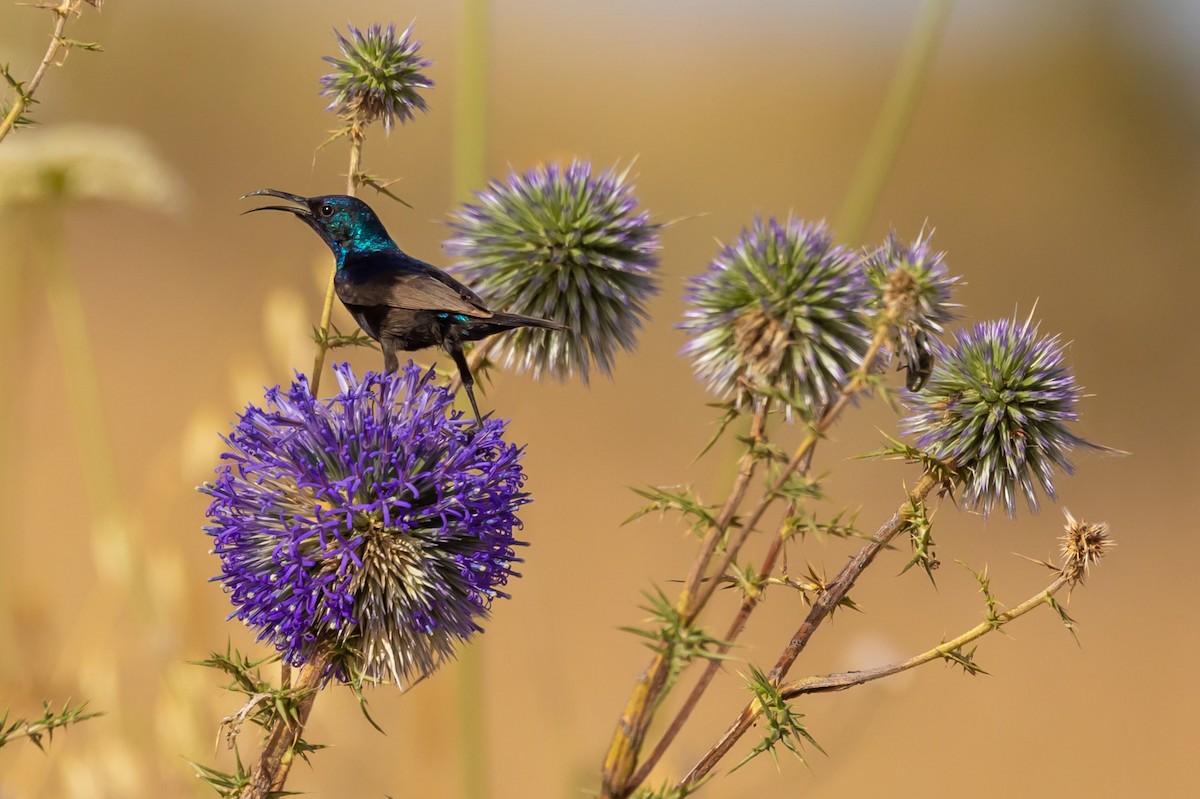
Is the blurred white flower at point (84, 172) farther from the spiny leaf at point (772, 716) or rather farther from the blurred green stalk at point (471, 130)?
the spiny leaf at point (772, 716)

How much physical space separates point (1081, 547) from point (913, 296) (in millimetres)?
640

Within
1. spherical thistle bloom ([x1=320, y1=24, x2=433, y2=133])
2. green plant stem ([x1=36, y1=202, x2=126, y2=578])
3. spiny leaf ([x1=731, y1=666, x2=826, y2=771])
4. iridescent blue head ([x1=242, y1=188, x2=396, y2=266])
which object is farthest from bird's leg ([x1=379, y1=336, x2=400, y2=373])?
green plant stem ([x1=36, y1=202, x2=126, y2=578])

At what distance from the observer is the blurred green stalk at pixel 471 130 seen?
10.1 ft

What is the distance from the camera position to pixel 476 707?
137 inches

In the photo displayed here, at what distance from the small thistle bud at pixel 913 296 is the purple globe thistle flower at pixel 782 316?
0.06 meters

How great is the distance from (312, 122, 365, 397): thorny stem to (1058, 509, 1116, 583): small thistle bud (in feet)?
4.89

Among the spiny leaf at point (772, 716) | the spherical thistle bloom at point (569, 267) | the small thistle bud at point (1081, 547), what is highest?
the spherical thistle bloom at point (569, 267)

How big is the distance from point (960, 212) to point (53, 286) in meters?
16.4

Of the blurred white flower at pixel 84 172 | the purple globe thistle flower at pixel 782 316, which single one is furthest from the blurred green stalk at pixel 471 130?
the blurred white flower at pixel 84 172

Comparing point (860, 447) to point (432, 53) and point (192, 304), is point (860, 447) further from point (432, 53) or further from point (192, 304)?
point (432, 53)

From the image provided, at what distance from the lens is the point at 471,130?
3.15 m

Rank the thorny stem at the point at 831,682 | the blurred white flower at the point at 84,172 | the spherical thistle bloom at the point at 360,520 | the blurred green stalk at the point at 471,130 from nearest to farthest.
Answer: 1. the thorny stem at the point at 831,682
2. the spherical thistle bloom at the point at 360,520
3. the blurred green stalk at the point at 471,130
4. the blurred white flower at the point at 84,172

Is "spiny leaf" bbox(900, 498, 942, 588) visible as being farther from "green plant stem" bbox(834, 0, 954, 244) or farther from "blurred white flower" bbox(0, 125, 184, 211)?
"blurred white flower" bbox(0, 125, 184, 211)

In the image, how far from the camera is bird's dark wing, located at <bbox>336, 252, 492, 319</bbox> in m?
2.34
